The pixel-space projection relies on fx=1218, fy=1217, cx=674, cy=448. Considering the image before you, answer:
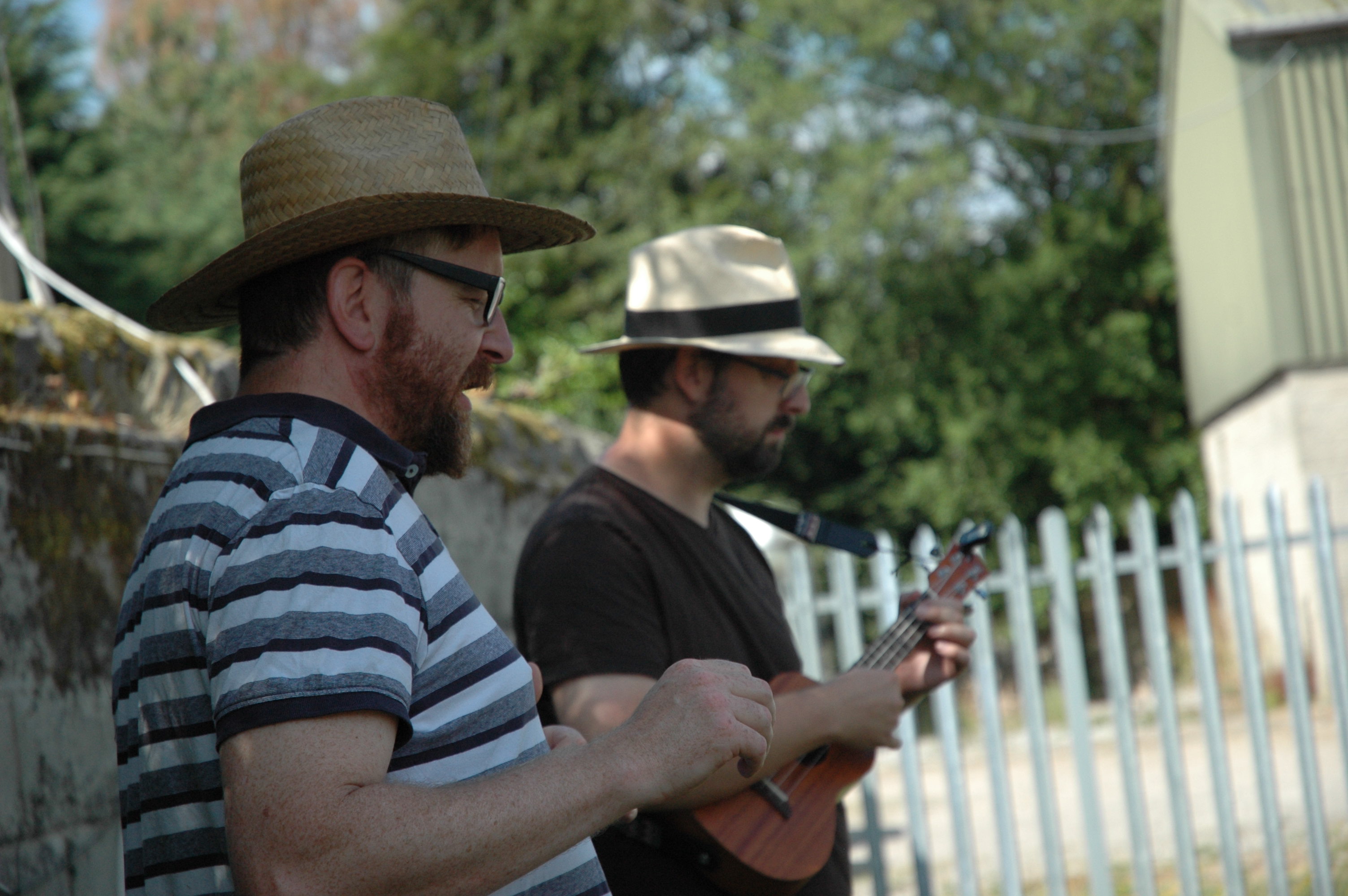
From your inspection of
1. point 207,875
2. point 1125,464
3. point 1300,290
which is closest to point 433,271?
point 207,875

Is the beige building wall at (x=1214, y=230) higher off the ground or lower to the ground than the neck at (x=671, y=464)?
higher

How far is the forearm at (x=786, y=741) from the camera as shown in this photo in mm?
2221

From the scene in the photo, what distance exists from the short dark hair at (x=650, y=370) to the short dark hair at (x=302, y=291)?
1.23 metres

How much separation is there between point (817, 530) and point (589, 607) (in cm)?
82

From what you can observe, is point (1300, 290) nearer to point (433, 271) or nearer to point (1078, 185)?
point (1078, 185)

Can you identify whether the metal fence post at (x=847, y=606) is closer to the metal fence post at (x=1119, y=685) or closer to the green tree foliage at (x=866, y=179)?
the metal fence post at (x=1119, y=685)

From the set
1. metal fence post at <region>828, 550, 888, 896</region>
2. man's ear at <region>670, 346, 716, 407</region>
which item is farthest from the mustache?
metal fence post at <region>828, 550, 888, 896</region>

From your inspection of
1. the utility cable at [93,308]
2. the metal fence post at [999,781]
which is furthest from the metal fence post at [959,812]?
the utility cable at [93,308]

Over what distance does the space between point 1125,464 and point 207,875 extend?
1641cm

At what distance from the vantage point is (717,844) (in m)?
2.24

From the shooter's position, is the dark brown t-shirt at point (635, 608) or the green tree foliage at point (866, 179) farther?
the green tree foliage at point (866, 179)

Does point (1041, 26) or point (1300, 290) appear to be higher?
point (1041, 26)

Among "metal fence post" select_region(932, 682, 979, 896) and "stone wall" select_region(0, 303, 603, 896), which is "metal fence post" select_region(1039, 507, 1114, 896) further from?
"stone wall" select_region(0, 303, 603, 896)

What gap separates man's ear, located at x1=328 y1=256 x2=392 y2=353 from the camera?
1.46 m
